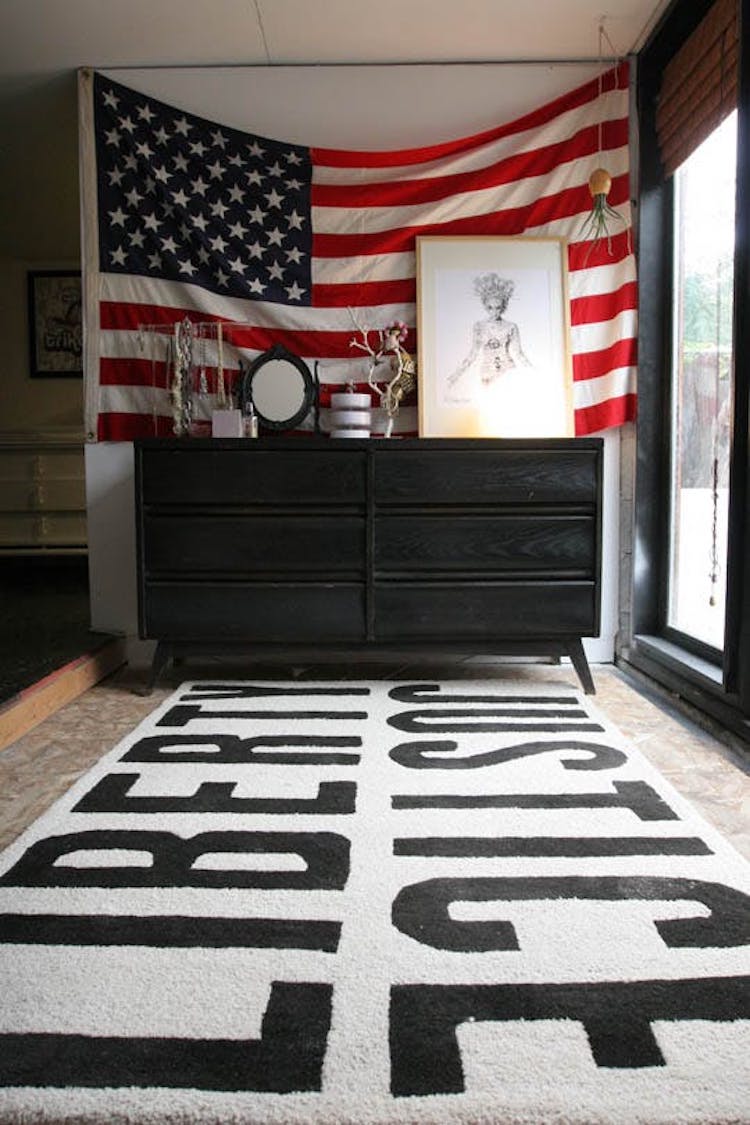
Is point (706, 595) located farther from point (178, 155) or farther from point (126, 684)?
point (178, 155)

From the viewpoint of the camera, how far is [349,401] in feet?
10.8

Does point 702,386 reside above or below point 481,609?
above

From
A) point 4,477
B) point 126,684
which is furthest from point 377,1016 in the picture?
point 4,477

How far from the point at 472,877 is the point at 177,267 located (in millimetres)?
2755

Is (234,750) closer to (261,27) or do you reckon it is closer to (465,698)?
(465,698)

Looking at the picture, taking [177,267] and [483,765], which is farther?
[177,267]

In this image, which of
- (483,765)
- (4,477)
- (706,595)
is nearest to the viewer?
(483,765)

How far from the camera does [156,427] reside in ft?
11.3

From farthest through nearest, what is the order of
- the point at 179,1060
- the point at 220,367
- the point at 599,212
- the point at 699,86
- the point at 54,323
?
Answer: the point at 54,323 → the point at 220,367 → the point at 599,212 → the point at 699,86 → the point at 179,1060

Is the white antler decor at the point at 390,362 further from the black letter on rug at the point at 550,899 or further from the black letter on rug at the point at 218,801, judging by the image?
the black letter on rug at the point at 550,899

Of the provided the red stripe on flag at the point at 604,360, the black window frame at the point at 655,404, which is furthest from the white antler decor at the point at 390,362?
the black window frame at the point at 655,404

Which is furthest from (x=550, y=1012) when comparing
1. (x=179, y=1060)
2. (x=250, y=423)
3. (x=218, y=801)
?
(x=250, y=423)

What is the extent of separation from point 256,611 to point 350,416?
0.86 meters

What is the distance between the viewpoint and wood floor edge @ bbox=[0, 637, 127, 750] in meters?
2.54
